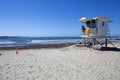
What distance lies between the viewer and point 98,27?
18.2m

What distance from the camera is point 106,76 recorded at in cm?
701

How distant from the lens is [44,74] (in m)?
7.38

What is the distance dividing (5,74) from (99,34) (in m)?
13.6

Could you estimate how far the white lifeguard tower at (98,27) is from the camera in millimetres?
18188

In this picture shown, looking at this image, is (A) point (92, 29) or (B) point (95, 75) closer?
(B) point (95, 75)

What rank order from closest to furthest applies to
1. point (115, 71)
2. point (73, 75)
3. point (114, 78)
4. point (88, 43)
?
point (114, 78), point (73, 75), point (115, 71), point (88, 43)

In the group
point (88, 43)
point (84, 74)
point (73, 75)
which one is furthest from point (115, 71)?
point (88, 43)

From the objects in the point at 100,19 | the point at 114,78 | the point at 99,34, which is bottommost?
the point at 114,78

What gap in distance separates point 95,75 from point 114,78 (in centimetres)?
90

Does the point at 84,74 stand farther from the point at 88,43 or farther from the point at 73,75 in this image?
the point at 88,43

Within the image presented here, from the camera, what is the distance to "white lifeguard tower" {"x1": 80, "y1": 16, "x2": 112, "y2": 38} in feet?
59.7

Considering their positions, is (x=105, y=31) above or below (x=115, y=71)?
above

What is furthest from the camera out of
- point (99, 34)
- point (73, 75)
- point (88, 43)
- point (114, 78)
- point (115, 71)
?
point (88, 43)

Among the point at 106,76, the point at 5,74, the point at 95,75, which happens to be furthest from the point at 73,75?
the point at 5,74
